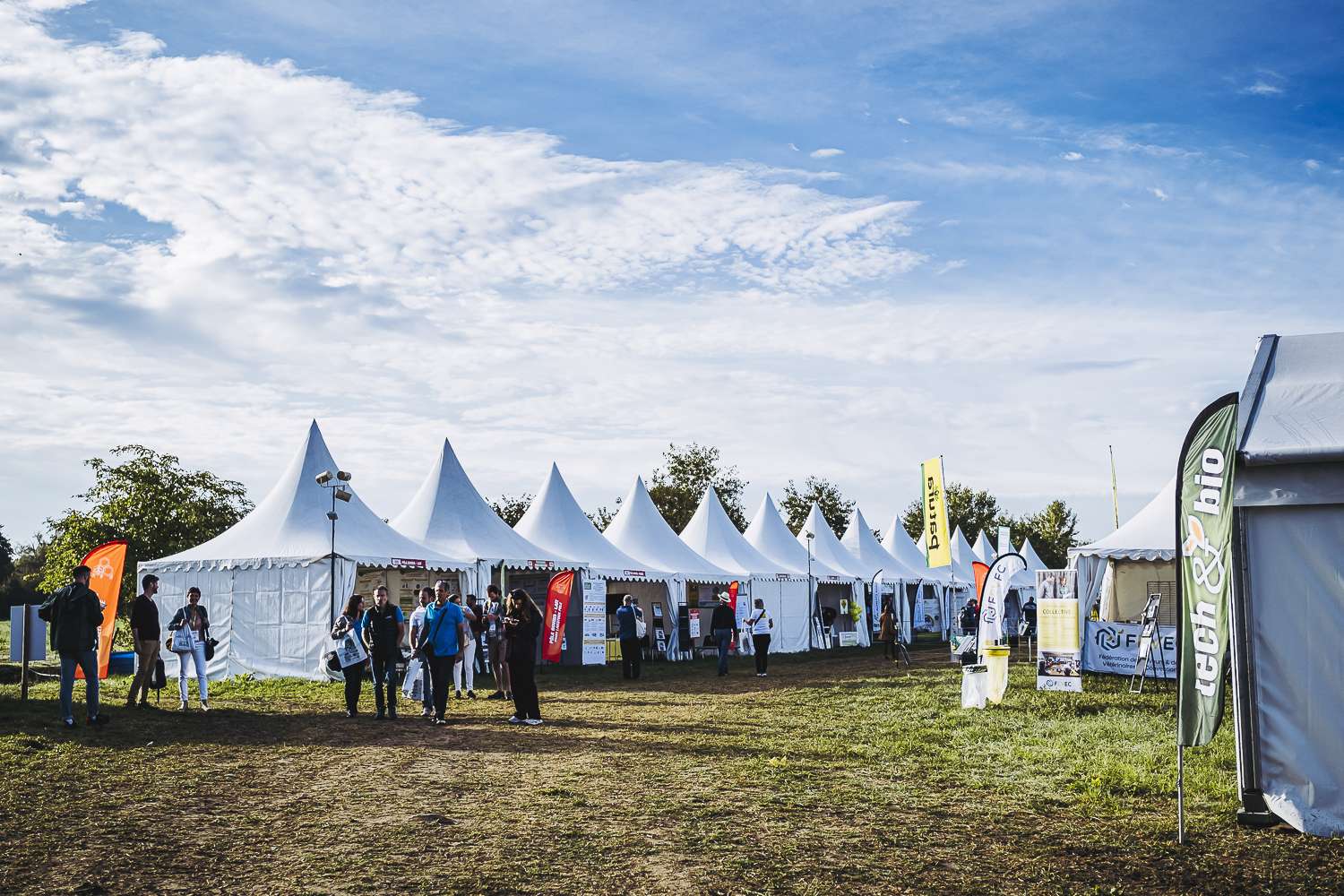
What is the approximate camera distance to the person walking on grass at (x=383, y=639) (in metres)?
12.2

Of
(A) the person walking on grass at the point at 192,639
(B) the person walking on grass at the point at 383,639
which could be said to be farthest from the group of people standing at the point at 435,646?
(A) the person walking on grass at the point at 192,639

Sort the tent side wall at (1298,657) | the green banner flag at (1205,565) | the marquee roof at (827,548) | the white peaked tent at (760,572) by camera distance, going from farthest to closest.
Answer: the marquee roof at (827,548) < the white peaked tent at (760,572) < the tent side wall at (1298,657) < the green banner flag at (1205,565)

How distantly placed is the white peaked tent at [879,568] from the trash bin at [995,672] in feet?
73.2

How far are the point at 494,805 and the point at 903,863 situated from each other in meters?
2.89

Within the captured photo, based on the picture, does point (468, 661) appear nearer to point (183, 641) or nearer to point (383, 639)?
point (383, 639)

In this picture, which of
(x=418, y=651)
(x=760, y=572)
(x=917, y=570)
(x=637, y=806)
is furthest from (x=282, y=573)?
(x=917, y=570)

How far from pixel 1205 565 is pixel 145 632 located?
37.0 ft

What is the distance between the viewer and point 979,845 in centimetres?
608

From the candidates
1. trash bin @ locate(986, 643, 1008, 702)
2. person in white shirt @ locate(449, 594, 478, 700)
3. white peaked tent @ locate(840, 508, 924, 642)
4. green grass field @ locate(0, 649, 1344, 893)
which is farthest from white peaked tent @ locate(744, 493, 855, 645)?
green grass field @ locate(0, 649, 1344, 893)

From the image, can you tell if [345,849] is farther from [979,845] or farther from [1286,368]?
[1286,368]

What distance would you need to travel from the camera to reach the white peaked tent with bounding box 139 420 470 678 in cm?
1828

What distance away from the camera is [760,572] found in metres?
29.8

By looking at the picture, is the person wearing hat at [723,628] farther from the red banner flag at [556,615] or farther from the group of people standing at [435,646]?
the group of people standing at [435,646]

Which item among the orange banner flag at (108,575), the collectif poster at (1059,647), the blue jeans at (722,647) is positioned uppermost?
the orange banner flag at (108,575)
